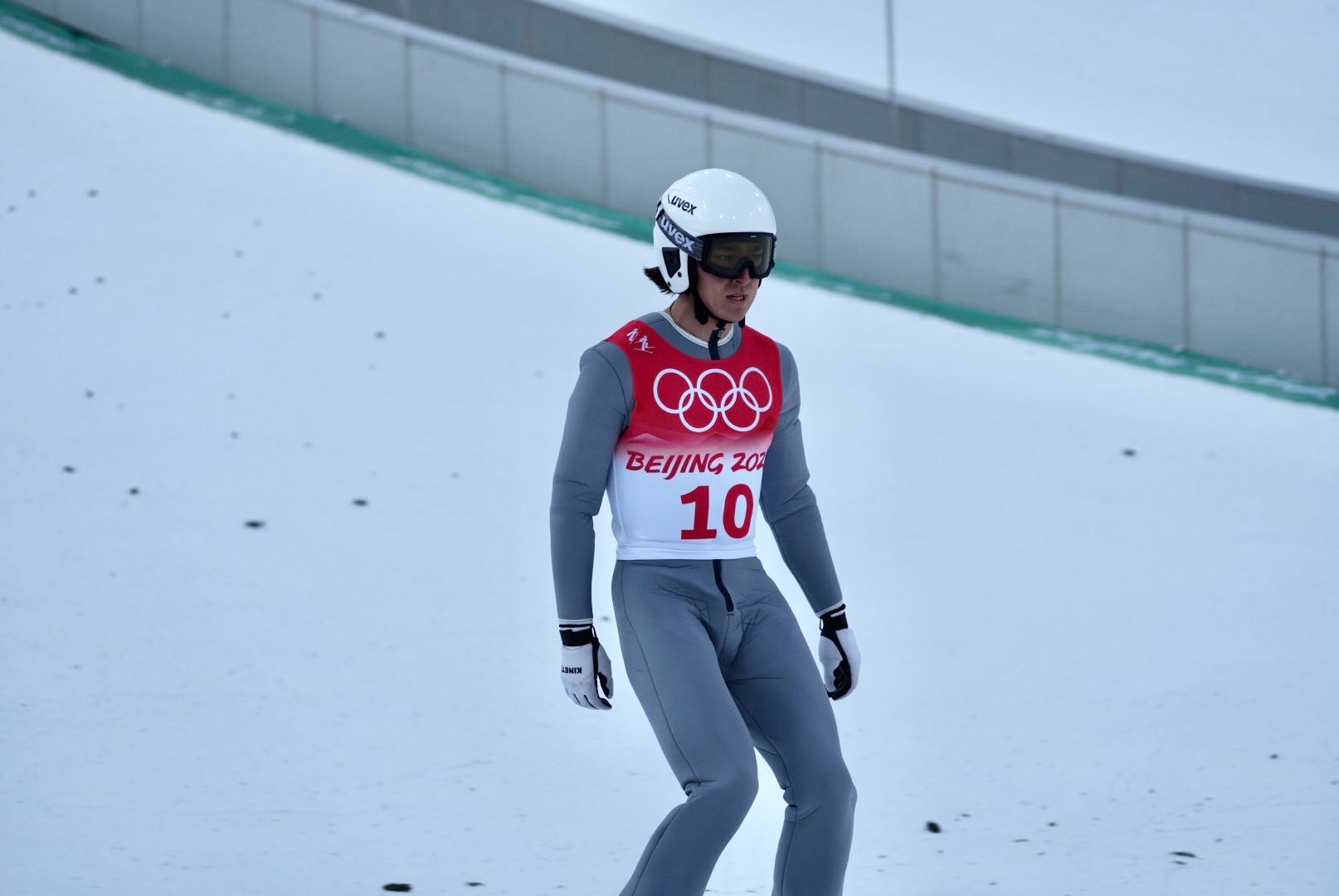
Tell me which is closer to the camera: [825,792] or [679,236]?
[825,792]

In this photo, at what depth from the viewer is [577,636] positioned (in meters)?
3.54

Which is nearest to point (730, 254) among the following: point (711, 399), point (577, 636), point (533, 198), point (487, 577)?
point (711, 399)

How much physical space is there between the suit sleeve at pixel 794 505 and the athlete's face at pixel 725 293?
24 cm

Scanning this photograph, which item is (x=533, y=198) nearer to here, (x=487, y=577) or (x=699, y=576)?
(x=487, y=577)

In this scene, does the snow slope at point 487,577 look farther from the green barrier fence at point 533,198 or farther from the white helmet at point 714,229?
the white helmet at point 714,229

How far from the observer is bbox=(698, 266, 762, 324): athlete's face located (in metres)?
3.59

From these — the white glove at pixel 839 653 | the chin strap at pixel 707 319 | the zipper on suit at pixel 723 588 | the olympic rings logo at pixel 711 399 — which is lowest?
the white glove at pixel 839 653

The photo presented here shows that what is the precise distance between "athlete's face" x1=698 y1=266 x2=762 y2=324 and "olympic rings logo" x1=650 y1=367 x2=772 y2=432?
13cm

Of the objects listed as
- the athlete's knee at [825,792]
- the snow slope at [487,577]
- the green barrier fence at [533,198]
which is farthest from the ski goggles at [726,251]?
the green barrier fence at [533,198]

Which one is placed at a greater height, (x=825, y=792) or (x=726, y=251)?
(x=726, y=251)

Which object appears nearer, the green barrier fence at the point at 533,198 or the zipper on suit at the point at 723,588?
the zipper on suit at the point at 723,588

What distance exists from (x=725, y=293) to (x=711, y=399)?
24 cm

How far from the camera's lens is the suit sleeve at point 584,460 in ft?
11.5

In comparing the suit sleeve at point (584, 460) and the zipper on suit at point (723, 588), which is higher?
the suit sleeve at point (584, 460)
